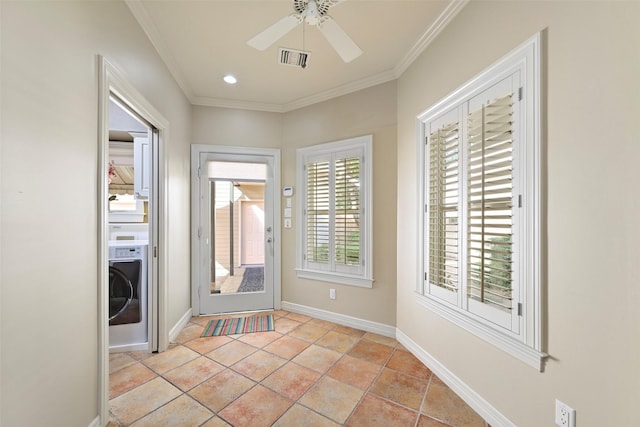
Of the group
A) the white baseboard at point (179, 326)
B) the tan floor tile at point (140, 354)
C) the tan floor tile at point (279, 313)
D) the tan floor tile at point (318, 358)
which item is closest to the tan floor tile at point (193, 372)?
the tan floor tile at point (140, 354)

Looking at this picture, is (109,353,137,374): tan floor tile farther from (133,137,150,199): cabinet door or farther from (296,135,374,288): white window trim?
(296,135,374,288): white window trim

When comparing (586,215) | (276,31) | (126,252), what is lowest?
(126,252)

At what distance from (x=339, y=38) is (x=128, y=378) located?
9.29 ft

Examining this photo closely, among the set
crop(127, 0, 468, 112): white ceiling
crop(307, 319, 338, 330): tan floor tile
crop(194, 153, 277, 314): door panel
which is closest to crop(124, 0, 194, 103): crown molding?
crop(127, 0, 468, 112): white ceiling

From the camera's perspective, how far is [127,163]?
331 cm

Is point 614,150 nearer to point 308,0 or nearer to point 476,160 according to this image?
point 476,160

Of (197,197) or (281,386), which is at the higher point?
(197,197)

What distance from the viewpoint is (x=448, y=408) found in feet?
5.74

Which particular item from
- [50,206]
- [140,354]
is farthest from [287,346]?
[50,206]

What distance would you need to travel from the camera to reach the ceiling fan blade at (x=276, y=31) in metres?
1.46

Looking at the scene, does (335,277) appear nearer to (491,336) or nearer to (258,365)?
(258,365)

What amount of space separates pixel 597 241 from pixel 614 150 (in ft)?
1.21

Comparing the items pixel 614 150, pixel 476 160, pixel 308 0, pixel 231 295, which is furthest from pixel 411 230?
pixel 231 295

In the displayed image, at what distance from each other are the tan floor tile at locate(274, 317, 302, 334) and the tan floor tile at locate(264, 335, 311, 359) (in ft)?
0.55
